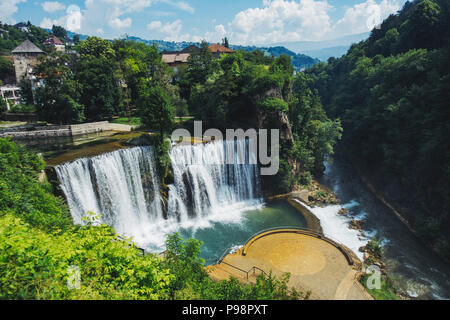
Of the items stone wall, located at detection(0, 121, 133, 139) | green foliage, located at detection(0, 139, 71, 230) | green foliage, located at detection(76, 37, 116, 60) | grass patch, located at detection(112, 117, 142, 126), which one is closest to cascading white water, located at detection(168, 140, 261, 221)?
green foliage, located at detection(0, 139, 71, 230)

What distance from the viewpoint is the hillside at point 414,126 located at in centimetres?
2109

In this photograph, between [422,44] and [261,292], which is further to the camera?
[422,44]

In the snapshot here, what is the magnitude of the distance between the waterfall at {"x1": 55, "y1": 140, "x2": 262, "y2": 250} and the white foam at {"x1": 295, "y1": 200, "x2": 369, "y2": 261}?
5.97 meters

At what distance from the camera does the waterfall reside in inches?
738

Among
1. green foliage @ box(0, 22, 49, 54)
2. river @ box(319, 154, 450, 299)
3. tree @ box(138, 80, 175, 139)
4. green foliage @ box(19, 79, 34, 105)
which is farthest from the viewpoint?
green foliage @ box(0, 22, 49, 54)

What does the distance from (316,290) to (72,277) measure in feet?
32.0

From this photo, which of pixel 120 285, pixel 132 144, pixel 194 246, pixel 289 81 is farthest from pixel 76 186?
pixel 289 81

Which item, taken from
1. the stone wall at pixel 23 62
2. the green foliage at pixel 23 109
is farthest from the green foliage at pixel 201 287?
the stone wall at pixel 23 62

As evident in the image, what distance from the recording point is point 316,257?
46.2 feet

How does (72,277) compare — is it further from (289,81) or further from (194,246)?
(289,81)

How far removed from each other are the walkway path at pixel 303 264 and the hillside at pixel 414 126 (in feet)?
34.2

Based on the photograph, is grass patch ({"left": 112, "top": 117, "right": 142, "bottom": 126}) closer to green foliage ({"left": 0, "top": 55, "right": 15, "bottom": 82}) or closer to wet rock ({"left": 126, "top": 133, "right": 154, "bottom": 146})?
wet rock ({"left": 126, "top": 133, "right": 154, "bottom": 146})
